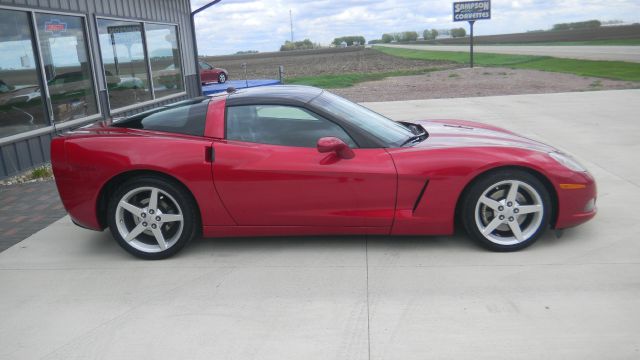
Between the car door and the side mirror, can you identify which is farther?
the car door

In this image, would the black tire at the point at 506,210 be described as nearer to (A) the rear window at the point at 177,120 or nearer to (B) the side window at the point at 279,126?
(B) the side window at the point at 279,126

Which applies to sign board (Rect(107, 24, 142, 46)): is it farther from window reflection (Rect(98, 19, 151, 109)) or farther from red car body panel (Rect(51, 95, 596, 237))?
red car body panel (Rect(51, 95, 596, 237))

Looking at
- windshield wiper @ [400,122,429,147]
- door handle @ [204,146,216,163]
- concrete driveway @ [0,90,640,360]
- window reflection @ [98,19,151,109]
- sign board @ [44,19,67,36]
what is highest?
sign board @ [44,19,67,36]

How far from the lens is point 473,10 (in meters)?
31.5

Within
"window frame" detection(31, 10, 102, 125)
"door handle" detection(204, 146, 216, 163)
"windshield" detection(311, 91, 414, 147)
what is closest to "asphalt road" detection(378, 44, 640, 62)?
"window frame" detection(31, 10, 102, 125)

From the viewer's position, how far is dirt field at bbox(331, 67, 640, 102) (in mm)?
16578

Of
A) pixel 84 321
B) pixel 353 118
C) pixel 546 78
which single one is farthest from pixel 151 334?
pixel 546 78

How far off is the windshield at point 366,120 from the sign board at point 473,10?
93.9ft

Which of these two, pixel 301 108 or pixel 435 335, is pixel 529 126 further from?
pixel 435 335

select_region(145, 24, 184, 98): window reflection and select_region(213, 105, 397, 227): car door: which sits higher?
select_region(145, 24, 184, 98): window reflection

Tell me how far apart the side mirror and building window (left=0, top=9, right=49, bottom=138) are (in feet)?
17.8

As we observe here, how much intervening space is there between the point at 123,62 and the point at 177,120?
7.77 metres

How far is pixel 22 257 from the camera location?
177 inches

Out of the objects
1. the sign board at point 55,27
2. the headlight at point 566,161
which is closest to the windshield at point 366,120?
the headlight at point 566,161
